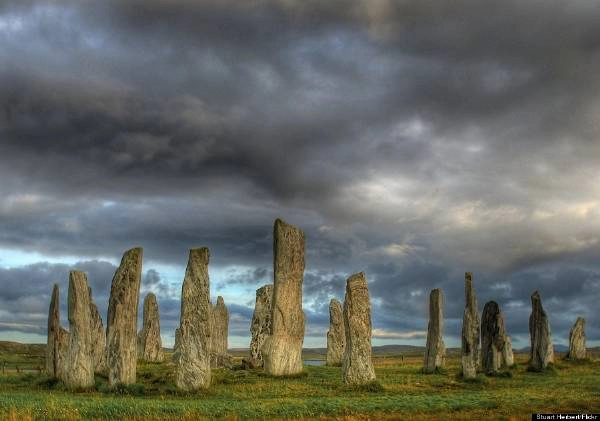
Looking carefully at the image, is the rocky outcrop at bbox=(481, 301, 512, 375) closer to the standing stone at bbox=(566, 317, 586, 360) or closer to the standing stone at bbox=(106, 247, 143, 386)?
the standing stone at bbox=(566, 317, 586, 360)

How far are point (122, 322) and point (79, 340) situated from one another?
2805mm

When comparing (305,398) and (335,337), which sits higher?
(335,337)

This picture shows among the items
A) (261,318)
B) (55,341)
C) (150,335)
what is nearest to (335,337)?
(261,318)

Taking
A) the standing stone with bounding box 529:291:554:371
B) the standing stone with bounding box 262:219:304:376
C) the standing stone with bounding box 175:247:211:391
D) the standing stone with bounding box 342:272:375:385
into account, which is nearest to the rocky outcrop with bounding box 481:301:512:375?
the standing stone with bounding box 529:291:554:371

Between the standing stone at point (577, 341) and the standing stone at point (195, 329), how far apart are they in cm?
3359

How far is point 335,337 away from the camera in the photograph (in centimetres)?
5088

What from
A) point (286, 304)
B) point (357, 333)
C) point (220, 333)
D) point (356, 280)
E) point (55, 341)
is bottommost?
point (220, 333)

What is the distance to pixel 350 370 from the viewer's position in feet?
102

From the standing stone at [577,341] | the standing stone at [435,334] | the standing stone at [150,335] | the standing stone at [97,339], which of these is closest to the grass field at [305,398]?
the standing stone at [435,334]

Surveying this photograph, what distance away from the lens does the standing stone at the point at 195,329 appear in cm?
2888

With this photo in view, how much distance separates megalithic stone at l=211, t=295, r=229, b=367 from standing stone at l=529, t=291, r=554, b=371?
20194 mm

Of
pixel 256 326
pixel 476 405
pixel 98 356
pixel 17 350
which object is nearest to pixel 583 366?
pixel 256 326

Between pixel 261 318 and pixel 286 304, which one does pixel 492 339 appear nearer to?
pixel 286 304

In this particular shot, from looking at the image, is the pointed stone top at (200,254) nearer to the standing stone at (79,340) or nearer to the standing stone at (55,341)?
the standing stone at (79,340)
